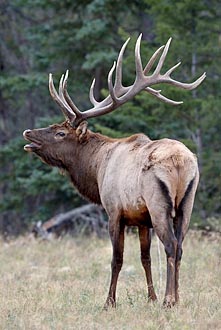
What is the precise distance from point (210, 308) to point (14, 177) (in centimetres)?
1276

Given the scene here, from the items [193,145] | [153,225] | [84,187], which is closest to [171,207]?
[153,225]

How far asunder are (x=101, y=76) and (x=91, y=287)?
9273 mm

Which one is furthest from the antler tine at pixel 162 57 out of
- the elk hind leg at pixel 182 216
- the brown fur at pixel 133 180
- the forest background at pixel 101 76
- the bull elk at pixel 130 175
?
the forest background at pixel 101 76

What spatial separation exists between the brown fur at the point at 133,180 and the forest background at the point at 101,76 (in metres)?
5.08

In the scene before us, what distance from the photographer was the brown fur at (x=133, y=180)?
793cm

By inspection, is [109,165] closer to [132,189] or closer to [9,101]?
[132,189]

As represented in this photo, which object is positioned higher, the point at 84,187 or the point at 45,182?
the point at 84,187

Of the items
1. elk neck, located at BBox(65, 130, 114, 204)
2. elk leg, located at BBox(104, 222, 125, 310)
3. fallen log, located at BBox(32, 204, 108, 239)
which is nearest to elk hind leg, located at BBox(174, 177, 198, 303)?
elk leg, located at BBox(104, 222, 125, 310)

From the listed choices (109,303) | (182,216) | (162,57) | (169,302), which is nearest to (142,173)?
(182,216)

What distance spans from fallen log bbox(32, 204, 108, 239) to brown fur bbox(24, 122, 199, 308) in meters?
7.31

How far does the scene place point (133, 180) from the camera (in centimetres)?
835

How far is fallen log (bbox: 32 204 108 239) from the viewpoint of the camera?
17.4 meters

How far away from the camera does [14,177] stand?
803 inches

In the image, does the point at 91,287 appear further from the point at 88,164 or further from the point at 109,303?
the point at 109,303
